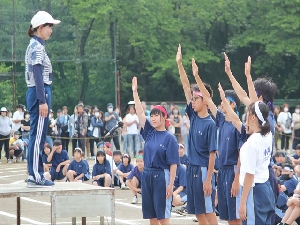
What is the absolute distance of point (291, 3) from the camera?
48781 millimetres

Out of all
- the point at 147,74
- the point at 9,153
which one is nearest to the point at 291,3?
the point at 147,74

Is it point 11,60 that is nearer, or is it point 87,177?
point 87,177

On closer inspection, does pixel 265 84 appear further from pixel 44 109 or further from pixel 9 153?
pixel 9 153

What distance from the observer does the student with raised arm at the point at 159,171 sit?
452 inches

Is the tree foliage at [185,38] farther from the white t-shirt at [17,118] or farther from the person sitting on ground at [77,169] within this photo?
the person sitting on ground at [77,169]

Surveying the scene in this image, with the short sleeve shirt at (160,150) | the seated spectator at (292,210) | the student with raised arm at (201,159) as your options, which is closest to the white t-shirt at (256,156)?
the student with raised arm at (201,159)

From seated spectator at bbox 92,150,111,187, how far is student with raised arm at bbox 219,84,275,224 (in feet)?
35.7

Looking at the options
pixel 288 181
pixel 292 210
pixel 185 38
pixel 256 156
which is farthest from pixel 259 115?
pixel 185 38

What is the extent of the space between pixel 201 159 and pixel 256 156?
279 cm

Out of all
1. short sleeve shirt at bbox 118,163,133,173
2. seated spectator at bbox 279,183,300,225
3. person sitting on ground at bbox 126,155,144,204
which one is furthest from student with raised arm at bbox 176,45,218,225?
short sleeve shirt at bbox 118,163,133,173

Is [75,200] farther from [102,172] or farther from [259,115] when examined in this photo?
[102,172]

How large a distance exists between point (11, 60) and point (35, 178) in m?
22.5

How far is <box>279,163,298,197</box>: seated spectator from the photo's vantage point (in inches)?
655

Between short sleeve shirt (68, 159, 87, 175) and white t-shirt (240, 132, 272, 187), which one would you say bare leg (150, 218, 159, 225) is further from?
short sleeve shirt (68, 159, 87, 175)
